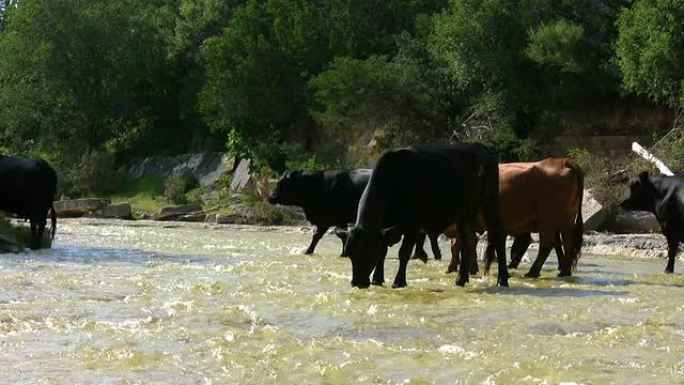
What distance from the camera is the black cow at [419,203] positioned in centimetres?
1038

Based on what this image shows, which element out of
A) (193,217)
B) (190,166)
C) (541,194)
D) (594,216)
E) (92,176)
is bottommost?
(193,217)

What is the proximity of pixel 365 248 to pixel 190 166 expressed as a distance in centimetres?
3899

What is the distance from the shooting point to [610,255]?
770 inches

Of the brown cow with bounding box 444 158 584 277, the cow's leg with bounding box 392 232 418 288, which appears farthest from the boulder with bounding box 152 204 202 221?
the cow's leg with bounding box 392 232 418 288

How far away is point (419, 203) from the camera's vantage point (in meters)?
10.8

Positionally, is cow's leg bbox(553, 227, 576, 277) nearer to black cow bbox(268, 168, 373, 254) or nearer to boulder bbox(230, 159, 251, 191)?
black cow bbox(268, 168, 373, 254)

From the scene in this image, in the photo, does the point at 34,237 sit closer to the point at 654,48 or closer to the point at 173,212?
the point at 654,48

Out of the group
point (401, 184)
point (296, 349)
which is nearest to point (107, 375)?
point (296, 349)

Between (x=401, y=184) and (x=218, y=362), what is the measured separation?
17.5ft

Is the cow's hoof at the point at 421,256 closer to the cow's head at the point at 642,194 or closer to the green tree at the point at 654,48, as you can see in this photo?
A: the cow's head at the point at 642,194

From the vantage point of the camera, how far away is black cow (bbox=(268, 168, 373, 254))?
17.2 m

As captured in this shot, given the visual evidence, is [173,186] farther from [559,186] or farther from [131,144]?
[559,186]

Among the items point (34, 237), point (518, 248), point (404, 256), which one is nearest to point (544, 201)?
A: point (518, 248)

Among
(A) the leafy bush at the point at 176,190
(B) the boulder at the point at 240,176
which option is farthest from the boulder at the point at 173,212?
(B) the boulder at the point at 240,176
